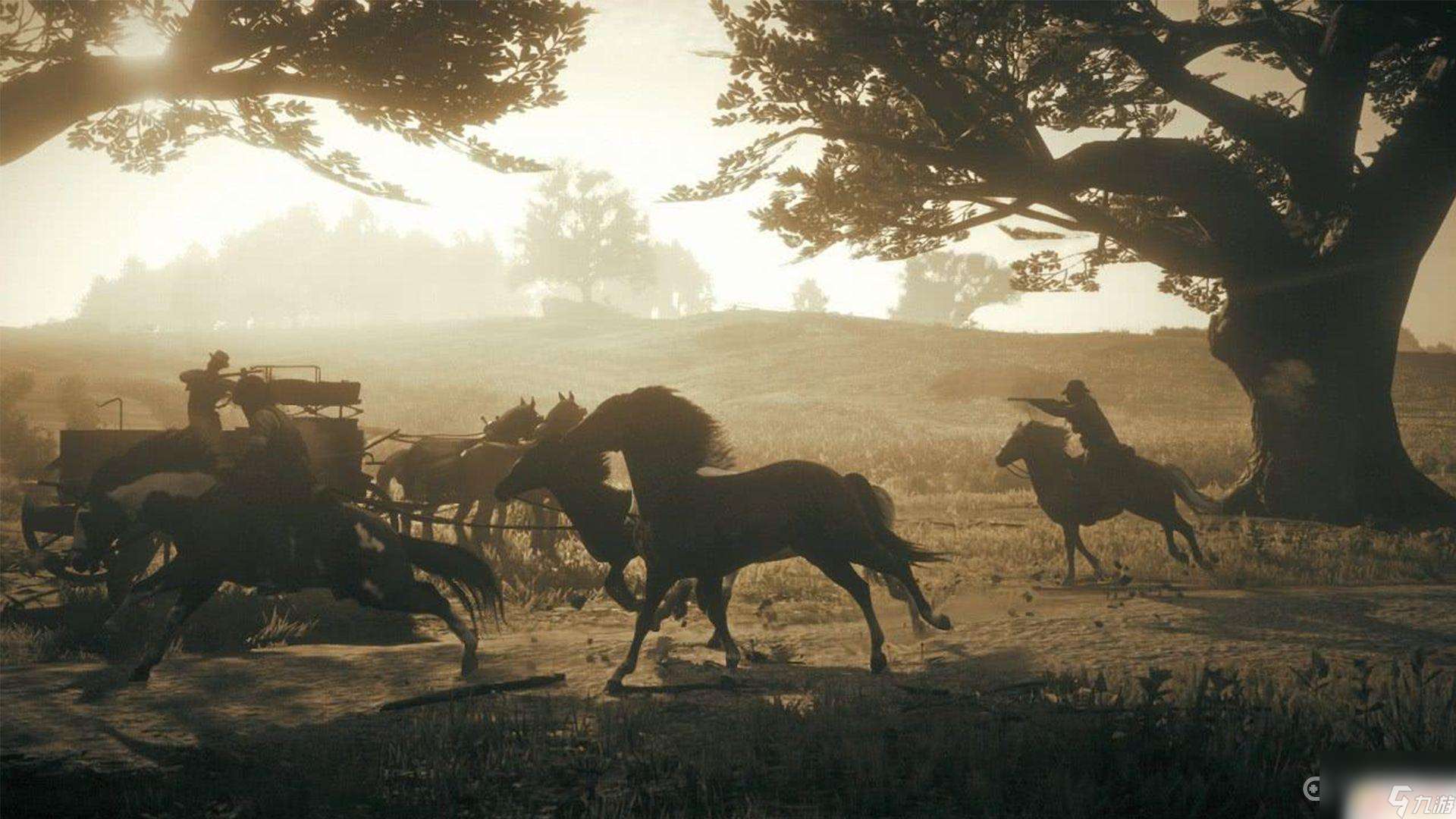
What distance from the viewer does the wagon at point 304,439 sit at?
34.0ft

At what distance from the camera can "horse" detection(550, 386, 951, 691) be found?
7438 millimetres

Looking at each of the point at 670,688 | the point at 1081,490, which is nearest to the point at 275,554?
the point at 670,688

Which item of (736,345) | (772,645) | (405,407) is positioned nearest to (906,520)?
(772,645)

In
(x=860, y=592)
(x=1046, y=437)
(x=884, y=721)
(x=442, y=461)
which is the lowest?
(x=884, y=721)

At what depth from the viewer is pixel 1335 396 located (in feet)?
52.2

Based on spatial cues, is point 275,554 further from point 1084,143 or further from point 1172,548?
point 1084,143

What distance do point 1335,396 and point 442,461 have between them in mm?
15235

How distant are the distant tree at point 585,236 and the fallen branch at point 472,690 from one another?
263 ft

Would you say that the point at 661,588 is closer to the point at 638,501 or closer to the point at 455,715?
the point at 638,501

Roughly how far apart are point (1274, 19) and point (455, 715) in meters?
17.0

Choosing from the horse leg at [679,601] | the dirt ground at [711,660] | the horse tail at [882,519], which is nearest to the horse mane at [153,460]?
the dirt ground at [711,660]

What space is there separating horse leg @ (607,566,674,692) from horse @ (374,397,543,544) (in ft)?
21.1

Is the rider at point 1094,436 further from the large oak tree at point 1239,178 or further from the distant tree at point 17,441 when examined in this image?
the distant tree at point 17,441

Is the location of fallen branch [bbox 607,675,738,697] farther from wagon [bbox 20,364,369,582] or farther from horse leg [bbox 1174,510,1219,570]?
horse leg [bbox 1174,510,1219,570]
